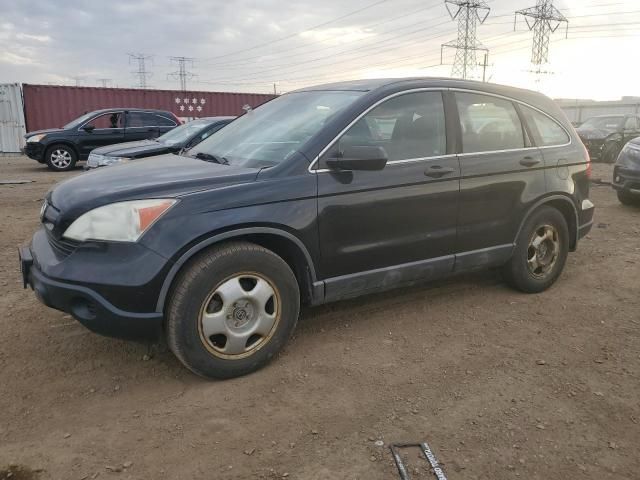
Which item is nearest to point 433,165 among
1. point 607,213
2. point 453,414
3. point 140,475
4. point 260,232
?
point 260,232

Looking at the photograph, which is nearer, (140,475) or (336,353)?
(140,475)

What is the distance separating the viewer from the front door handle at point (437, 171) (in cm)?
367

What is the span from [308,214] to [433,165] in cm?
107

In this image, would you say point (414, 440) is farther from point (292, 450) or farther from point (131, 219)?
point (131, 219)

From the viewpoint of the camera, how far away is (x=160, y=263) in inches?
109

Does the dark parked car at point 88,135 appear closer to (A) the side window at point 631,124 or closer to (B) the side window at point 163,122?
(B) the side window at point 163,122

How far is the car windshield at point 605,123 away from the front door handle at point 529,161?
557 inches

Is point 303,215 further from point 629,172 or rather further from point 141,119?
point 141,119

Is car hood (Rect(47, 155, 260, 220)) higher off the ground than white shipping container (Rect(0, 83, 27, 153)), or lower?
lower

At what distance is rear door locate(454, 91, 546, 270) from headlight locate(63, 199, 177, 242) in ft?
7.19

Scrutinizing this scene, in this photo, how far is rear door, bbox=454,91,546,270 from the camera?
3.92 metres

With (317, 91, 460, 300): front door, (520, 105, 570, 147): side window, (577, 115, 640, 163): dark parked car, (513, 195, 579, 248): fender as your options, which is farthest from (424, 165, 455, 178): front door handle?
(577, 115, 640, 163): dark parked car

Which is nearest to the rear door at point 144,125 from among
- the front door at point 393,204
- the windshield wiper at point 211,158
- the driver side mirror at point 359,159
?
the windshield wiper at point 211,158

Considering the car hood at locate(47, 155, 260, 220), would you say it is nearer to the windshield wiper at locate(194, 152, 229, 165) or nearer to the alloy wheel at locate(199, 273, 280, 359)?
the windshield wiper at locate(194, 152, 229, 165)
